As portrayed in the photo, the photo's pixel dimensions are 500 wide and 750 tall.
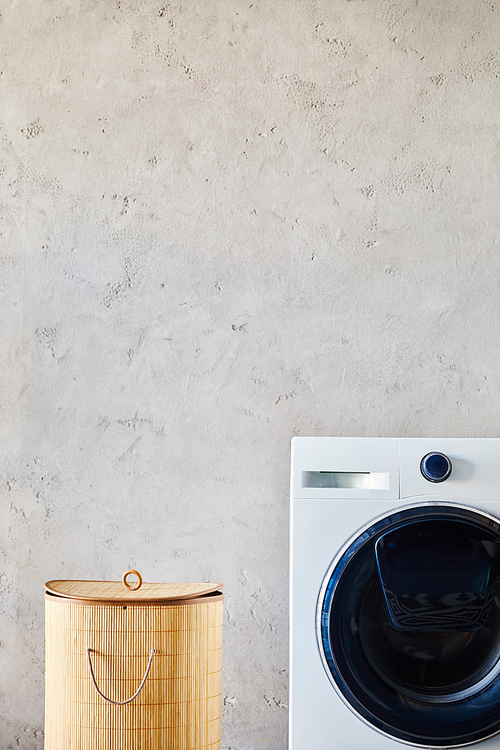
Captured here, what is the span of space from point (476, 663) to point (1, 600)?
1193 millimetres

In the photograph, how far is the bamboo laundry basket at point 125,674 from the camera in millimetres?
1192

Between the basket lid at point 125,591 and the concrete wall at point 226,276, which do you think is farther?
the concrete wall at point 226,276

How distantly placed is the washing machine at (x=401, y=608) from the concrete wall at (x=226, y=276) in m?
0.41

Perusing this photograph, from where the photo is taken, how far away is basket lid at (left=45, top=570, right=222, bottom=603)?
48.1 inches

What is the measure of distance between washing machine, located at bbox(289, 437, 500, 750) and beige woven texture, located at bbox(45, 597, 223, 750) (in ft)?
0.69

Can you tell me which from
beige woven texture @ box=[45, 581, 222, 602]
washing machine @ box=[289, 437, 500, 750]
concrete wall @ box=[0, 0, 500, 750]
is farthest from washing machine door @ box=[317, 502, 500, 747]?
concrete wall @ box=[0, 0, 500, 750]

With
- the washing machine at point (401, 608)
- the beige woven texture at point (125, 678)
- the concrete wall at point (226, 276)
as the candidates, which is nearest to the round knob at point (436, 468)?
the washing machine at point (401, 608)

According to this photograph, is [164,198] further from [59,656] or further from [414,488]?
[59,656]

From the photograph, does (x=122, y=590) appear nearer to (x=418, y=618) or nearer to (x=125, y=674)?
(x=125, y=674)

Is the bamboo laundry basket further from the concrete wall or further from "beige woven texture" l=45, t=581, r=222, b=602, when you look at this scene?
the concrete wall

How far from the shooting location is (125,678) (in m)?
1.20

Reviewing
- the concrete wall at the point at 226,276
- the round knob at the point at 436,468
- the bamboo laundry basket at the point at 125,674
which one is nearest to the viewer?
the bamboo laundry basket at the point at 125,674

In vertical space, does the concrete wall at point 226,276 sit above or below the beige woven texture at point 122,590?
above

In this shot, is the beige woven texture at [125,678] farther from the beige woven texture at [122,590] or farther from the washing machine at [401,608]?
the washing machine at [401,608]
